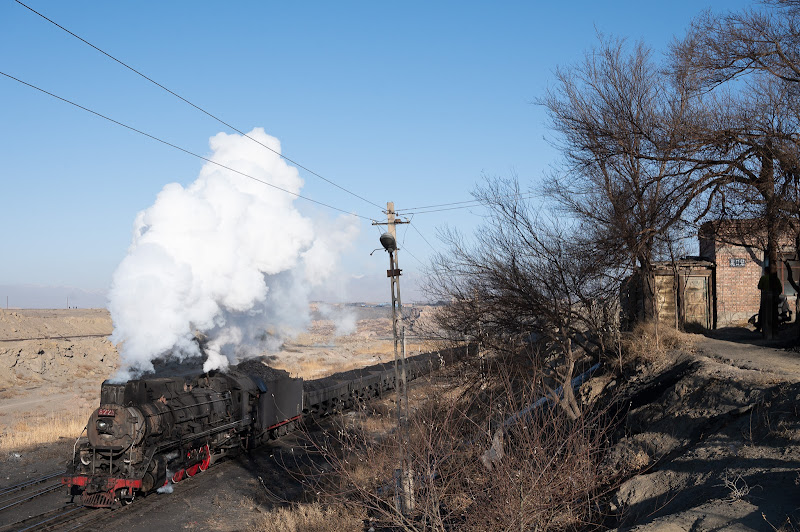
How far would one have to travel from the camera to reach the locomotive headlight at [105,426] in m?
13.9

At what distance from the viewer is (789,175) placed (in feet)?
46.6

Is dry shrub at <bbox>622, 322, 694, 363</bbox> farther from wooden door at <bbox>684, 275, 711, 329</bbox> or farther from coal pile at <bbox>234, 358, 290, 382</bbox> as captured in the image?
coal pile at <bbox>234, 358, 290, 382</bbox>

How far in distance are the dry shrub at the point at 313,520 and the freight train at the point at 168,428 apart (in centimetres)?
231

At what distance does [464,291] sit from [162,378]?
8.10 meters

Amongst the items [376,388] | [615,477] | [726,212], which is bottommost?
[376,388]

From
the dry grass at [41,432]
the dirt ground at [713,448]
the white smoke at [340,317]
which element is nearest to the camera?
the dirt ground at [713,448]

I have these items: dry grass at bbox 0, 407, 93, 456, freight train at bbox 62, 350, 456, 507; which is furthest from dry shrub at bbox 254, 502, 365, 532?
dry grass at bbox 0, 407, 93, 456

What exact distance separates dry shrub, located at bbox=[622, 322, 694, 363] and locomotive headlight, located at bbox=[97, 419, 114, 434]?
42.1 ft

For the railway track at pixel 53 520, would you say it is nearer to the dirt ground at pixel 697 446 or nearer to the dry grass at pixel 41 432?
the dirt ground at pixel 697 446

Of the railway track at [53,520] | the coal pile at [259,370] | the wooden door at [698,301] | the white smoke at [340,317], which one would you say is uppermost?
the wooden door at [698,301]

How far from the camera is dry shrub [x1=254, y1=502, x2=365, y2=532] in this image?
37.9 feet

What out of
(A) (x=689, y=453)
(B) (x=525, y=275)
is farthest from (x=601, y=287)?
(A) (x=689, y=453)

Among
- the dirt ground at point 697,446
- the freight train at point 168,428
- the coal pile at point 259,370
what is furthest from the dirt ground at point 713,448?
the coal pile at point 259,370

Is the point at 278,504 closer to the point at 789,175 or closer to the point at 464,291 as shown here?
the point at 464,291
